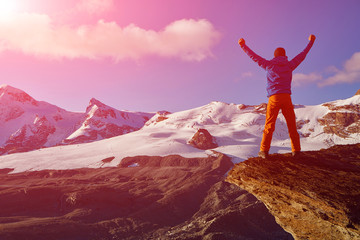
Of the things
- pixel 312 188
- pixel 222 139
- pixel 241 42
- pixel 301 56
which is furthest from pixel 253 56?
pixel 222 139

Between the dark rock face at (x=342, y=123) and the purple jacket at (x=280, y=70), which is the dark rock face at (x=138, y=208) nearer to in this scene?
the purple jacket at (x=280, y=70)

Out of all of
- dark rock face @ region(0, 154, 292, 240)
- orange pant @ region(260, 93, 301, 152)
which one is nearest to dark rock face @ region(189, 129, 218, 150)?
dark rock face @ region(0, 154, 292, 240)

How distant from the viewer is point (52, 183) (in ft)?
198

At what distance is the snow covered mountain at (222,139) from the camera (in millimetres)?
83750

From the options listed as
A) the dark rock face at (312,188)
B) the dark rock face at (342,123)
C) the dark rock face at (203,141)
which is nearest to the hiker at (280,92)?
the dark rock face at (312,188)

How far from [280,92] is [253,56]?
4.69 ft

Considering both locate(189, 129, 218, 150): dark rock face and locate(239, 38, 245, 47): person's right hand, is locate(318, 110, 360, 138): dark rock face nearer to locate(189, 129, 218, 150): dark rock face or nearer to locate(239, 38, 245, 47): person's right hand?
locate(189, 129, 218, 150): dark rock face

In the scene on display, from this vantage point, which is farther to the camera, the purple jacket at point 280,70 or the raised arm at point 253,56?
the raised arm at point 253,56

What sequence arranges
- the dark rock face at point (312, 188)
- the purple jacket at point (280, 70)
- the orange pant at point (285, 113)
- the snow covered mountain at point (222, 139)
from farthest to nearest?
the snow covered mountain at point (222, 139), the purple jacket at point (280, 70), the orange pant at point (285, 113), the dark rock face at point (312, 188)

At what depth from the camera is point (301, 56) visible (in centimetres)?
723

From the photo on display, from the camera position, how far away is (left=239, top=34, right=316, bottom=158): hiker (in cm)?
683

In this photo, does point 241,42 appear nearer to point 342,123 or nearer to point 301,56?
point 301,56

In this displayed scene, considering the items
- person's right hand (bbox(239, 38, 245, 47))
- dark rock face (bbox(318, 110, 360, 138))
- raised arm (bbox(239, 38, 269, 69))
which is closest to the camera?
raised arm (bbox(239, 38, 269, 69))

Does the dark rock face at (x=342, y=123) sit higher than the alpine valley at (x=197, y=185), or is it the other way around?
the dark rock face at (x=342, y=123)
